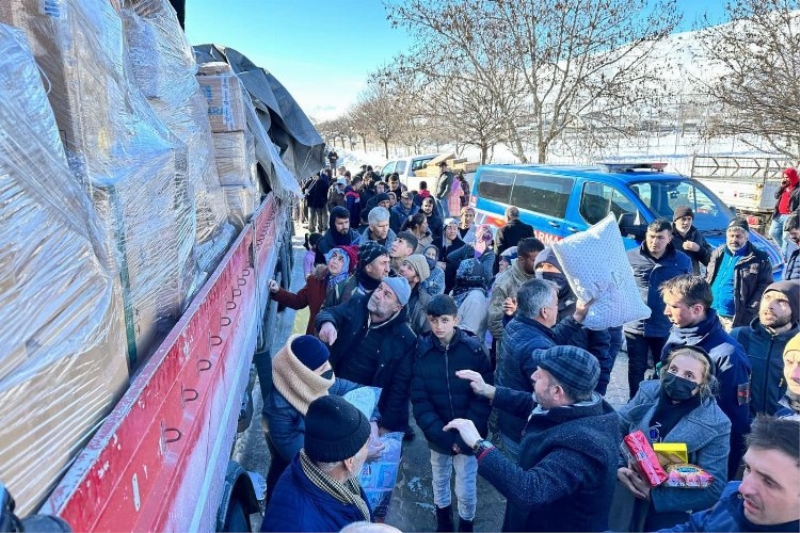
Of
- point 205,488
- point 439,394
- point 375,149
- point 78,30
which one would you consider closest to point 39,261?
point 78,30

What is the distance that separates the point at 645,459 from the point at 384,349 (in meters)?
1.44

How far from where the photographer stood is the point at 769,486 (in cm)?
145

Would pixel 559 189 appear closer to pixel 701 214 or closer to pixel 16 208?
pixel 701 214

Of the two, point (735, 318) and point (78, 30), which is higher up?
point (78, 30)

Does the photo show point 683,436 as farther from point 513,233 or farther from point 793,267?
point 513,233

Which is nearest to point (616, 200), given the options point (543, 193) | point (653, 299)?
point (543, 193)

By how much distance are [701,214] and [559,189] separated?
5.75ft

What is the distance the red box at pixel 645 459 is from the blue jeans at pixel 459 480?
3.17 feet

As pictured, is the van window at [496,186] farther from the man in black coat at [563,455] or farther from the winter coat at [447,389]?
the man in black coat at [563,455]

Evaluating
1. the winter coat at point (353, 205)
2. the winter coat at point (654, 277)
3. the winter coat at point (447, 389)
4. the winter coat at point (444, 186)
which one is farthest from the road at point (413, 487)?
the winter coat at point (444, 186)

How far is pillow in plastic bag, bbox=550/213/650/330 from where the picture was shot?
2.79 meters

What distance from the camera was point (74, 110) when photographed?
141 centimetres

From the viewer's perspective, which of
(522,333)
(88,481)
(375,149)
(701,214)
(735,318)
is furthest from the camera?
(375,149)

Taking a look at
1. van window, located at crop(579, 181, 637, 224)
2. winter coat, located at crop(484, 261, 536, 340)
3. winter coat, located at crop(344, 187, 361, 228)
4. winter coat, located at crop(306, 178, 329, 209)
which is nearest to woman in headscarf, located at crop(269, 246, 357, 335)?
winter coat, located at crop(484, 261, 536, 340)
